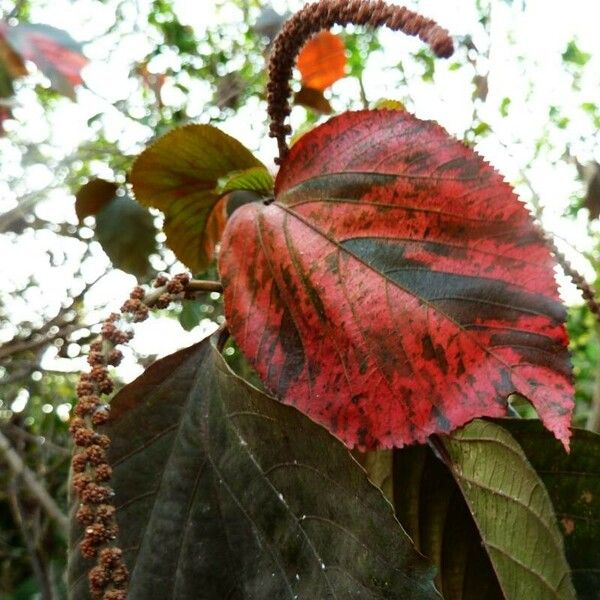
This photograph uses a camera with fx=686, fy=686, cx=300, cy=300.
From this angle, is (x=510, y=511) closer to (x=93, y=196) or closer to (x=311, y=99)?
(x=93, y=196)

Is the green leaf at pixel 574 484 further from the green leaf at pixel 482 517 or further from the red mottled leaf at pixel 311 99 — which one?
the red mottled leaf at pixel 311 99

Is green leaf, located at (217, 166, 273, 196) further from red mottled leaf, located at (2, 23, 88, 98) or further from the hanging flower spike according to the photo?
red mottled leaf, located at (2, 23, 88, 98)

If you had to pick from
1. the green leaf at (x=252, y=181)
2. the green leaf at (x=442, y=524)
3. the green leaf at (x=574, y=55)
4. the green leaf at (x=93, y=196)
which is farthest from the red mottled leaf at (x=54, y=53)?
the green leaf at (x=574, y=55)

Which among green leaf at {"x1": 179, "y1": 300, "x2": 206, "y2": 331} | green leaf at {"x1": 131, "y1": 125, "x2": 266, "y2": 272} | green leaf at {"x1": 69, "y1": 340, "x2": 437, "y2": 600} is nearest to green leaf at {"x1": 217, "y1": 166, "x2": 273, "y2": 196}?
green leaf at {"x1": 131, "y1": 125, "x2": 266, "y2": 272}

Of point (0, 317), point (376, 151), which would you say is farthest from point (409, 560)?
point (0, 317)

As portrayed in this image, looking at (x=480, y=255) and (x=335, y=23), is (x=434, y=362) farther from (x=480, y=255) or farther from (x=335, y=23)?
(x=335, y=23)
